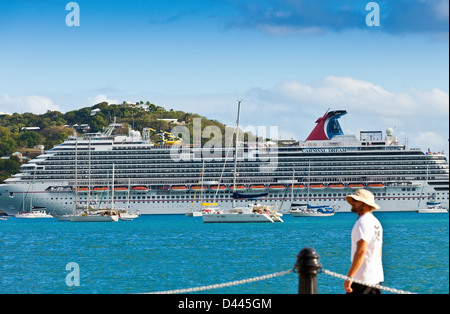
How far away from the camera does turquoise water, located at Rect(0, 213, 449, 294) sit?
2178 cm

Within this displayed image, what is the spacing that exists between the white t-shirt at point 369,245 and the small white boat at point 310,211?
66.7m

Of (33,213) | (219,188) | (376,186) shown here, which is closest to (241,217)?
(219,188)

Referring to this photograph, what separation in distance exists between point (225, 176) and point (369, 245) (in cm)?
7384

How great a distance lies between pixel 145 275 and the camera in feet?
80.7

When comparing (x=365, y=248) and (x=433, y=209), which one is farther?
(x=433, y=209)

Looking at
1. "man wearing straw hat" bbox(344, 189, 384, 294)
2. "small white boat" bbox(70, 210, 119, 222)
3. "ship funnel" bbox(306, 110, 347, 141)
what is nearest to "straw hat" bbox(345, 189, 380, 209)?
"man wearing straw hat" bbox(344, 189, 384, 294)

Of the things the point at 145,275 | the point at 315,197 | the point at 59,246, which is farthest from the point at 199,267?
the point at 315,197

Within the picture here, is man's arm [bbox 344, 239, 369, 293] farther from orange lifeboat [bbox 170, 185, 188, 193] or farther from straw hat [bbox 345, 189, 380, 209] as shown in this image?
orange lifeboat [bbox 170, 185, 188, 193]

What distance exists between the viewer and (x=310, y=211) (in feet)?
245

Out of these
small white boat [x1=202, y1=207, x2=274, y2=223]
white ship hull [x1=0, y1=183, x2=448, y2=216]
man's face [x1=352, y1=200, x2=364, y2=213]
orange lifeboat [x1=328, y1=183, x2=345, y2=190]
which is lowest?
small white boat [x1=202, y1=207, x2=274, y2=223]

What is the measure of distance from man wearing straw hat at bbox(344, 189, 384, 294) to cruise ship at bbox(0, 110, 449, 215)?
70976 mm

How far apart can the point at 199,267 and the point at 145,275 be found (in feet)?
8.89

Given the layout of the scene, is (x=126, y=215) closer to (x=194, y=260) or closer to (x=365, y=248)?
(x=194, y=260)
